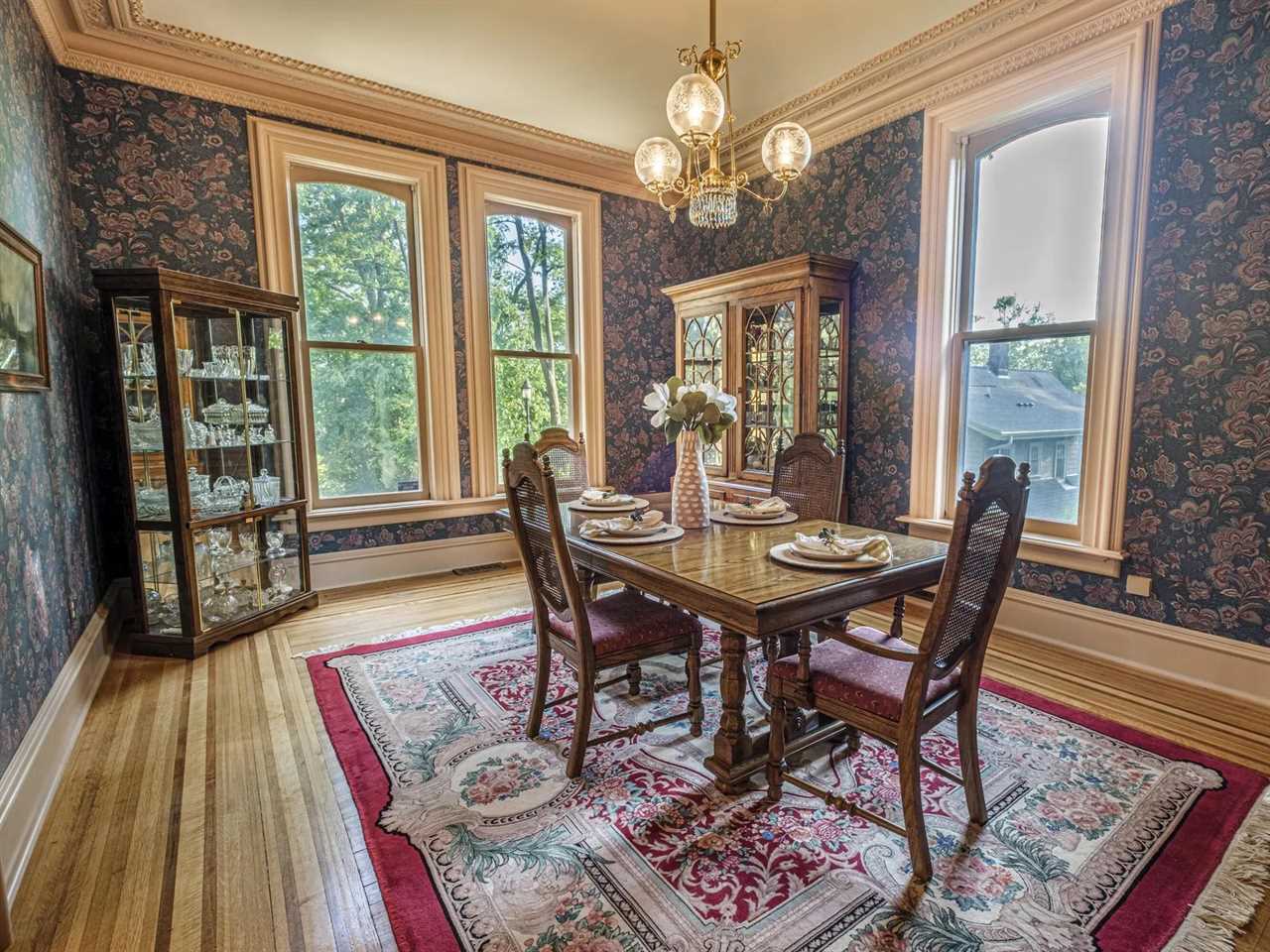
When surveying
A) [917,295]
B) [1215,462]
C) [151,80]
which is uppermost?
[151,80]

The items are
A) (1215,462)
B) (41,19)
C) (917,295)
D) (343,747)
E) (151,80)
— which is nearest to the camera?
(343,747)

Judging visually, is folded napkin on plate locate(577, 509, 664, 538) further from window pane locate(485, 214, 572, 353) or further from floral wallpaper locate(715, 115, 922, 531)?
window pane locate(485, 214, 572, 353)

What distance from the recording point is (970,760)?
5.73ft

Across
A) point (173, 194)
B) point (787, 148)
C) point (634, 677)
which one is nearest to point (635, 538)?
point (634, 677)

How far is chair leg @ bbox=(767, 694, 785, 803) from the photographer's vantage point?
1.87m

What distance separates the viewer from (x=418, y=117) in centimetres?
400

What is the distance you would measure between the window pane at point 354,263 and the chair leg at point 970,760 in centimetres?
389

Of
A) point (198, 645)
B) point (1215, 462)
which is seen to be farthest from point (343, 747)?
point (1215, 462)

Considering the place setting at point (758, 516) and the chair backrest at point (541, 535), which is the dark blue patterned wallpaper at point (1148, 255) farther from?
the chair backrest at point (541, 535)

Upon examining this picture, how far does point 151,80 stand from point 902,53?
13.3ft

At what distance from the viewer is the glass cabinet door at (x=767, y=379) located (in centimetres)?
394

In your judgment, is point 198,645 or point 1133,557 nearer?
point 1133,557

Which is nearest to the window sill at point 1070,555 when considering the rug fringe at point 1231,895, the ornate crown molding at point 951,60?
the rug fringe at point 1231,895

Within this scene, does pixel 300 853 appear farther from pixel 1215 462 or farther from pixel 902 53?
pixel 902 53
